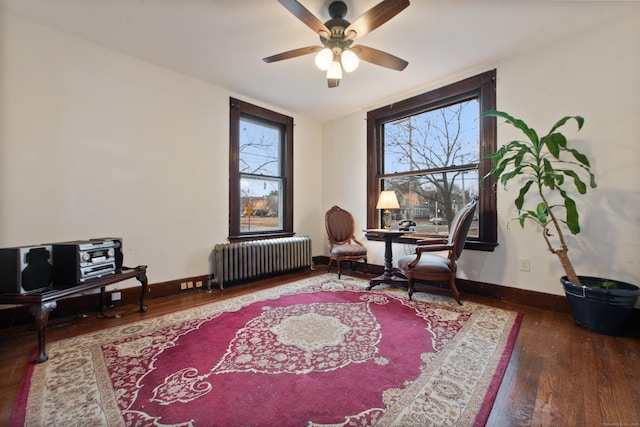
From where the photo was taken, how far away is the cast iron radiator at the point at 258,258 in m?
3.36

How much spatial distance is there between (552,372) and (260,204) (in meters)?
3.69

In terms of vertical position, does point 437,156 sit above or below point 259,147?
below

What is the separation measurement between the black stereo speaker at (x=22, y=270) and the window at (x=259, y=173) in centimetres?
194

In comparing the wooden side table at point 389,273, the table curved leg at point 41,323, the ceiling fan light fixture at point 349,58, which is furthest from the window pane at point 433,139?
the table curved leg at point 41,323

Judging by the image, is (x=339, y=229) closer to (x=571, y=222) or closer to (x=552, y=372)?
(x=571, y=222)

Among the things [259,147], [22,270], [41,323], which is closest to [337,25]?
[259,147]

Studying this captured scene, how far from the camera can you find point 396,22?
2293 mm

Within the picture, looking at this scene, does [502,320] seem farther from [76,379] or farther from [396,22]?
[76,379]

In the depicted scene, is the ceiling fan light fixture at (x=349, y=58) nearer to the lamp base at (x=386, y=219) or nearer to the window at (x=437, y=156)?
the window at (x=437, y=156)

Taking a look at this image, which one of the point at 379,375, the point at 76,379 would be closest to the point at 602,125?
the point at 379,375

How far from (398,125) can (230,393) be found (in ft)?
12.9

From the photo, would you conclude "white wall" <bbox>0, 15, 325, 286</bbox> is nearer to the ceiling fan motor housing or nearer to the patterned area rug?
the patterned area rug

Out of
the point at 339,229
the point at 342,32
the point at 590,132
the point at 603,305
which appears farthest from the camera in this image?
the point at 339,229

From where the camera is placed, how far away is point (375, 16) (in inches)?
72.3
